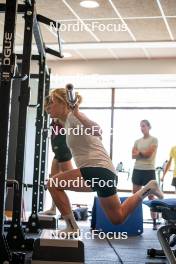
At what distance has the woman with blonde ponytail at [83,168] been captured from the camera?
290 centimetres

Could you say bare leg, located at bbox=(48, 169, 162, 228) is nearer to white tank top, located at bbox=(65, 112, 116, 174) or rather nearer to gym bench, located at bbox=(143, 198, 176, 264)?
white tank top, located at bbox=(65, 112, 116, 174)

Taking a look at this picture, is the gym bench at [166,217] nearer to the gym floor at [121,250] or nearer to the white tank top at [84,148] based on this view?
the white tank top at [84,148]

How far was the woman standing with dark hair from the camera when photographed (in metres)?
5.30

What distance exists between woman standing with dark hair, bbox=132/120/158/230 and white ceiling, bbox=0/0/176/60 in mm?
1483

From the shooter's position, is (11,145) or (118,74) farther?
(118,74)

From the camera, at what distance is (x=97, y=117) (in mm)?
9695

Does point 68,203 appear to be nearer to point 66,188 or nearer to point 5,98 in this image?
point 66,188

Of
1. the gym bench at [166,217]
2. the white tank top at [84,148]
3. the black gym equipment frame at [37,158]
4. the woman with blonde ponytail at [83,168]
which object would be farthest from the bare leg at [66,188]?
the black gym equipment frame at [37,158]

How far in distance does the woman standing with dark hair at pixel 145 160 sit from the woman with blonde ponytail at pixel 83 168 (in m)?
2.25

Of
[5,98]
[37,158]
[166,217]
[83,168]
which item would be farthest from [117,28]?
[166,217]

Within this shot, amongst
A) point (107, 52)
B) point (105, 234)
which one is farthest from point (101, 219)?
point (107, 52)

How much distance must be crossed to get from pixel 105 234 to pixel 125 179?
17.3 feet

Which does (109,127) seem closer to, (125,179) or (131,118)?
(131,118)

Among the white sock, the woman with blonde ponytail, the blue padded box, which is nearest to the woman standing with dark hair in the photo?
the blue padded box
